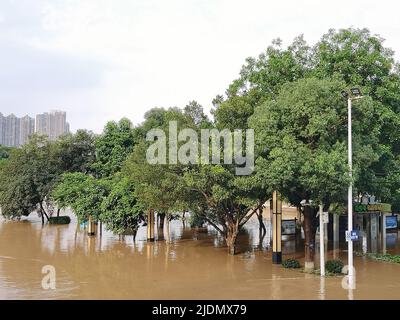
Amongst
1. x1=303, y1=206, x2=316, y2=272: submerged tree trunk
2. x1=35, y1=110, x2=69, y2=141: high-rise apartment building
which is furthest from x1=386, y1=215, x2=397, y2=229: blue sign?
x1=35, y1=110, x2=69, y2=141: high-rise apartment building

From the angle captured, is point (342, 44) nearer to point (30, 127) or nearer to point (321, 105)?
point (321, 105)

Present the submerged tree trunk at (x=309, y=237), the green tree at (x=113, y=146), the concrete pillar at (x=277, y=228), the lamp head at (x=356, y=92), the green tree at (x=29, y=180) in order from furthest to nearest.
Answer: the green tree at (x=29, y=180) → the green tree at (x=113, y=146) → the concrete pillar at (x=277, y=228) → the submerged tree trunk at (x=309, y=237) → the lamp head at (x=356, y=92)

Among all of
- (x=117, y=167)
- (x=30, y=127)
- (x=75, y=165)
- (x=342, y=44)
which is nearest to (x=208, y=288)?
(x=342, y=44)

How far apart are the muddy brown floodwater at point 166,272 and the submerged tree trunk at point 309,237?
0.63 meters

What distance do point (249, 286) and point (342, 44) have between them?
13198mm

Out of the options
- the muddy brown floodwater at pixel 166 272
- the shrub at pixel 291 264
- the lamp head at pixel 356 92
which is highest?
the lamp head at pixel 356 92

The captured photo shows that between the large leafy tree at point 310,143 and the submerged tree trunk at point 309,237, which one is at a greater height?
the large leafy tree at point 310,143

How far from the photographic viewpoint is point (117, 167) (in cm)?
3875

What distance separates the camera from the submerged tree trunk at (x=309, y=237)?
19.3 m

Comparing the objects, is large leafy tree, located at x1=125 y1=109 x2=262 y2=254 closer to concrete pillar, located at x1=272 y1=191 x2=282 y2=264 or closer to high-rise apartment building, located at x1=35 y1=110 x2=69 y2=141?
concrete pillar, located at x1=272 y1=191 x2=282 y2=264

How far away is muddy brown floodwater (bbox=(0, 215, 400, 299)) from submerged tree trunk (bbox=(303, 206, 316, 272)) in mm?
626

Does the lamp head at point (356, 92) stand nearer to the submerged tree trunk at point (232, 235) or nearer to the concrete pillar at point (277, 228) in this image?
the concrete pillar at point (277, 228)

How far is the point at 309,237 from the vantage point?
19.5 meters

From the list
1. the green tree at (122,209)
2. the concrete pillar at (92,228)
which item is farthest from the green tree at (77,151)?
the green tree at (122,209)
